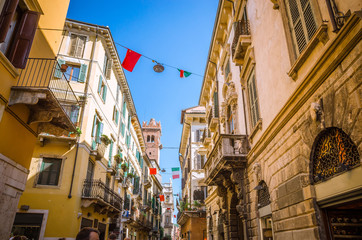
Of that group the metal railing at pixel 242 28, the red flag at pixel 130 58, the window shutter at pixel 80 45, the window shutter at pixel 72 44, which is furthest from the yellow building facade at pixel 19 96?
the window shutter at pixel 72 44

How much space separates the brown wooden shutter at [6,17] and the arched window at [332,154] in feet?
24.9

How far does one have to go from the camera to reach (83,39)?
18469 mm

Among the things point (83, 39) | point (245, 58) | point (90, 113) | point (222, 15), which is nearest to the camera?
point (245, 58)

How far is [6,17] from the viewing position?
6680 mm

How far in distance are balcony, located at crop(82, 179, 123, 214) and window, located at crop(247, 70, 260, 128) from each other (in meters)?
10.4

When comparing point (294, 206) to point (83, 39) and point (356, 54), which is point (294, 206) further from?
point (83, 39)

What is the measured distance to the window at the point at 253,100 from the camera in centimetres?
946

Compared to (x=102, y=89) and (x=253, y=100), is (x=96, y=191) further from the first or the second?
(x=253, y=100)

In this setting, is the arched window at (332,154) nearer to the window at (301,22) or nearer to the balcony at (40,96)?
the window at (301,22)

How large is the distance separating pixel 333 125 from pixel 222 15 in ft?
38.8

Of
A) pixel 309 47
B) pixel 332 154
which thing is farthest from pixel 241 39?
pixel 332 154

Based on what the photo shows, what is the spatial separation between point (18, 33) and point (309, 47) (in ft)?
24.6

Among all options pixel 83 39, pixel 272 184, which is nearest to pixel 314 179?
pixel 272 184

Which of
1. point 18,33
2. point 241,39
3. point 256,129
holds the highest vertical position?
point 241,39
